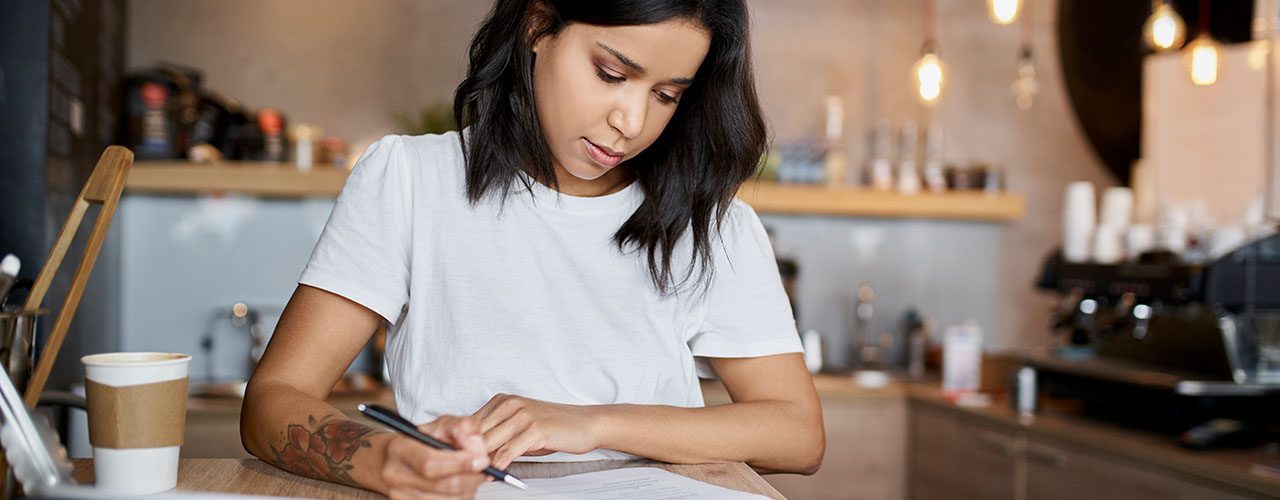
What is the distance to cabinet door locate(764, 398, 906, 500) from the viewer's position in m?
3.35

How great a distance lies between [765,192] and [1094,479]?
1440 millimetres

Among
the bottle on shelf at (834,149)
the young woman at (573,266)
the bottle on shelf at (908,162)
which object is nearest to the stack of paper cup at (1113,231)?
the bottle on shelf at (908,162)

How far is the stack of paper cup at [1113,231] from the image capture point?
2.81m

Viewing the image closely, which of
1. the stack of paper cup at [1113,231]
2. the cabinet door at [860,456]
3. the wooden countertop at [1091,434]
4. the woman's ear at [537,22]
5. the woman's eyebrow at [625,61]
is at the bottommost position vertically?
the cabinet door at [860,456]

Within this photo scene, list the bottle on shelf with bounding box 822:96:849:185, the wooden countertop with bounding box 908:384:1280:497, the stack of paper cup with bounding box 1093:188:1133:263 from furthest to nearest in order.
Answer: the bottle on shelf with bounding box 822:96:849:185
the stack of paper cup with bounding box 1093:188:1133:263
the wooden countertop with bounding box 908:384:1280:497

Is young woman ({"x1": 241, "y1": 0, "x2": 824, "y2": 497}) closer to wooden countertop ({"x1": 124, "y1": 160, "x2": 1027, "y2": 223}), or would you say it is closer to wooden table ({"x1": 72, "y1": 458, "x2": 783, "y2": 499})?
wooden table ({"x1": 72, "y1": 458, "x2": 783, "y2": 499})

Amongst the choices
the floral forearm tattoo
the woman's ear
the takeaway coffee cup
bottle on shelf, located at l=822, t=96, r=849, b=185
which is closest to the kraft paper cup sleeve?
the takeaway coffee cup

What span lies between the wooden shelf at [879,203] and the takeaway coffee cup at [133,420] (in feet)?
8.94

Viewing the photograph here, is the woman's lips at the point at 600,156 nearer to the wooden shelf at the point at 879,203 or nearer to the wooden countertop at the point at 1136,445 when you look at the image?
the wooden countertop at the point at 1136,445

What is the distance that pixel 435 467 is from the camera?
88cm

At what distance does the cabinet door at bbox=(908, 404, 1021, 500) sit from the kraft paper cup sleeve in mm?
2355

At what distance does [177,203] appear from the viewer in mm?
3426

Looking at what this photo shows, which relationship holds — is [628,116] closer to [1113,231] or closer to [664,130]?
[664,130]

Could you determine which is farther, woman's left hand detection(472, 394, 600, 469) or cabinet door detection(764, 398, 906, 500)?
cabinet door detection(764, 398, 906, 500)
